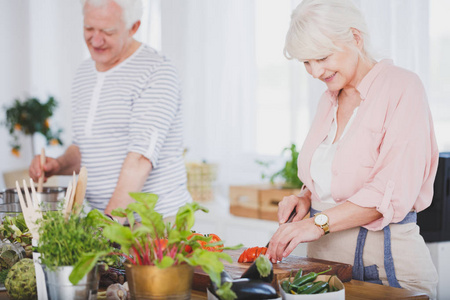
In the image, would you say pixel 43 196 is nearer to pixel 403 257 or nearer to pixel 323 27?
pixel 323 27

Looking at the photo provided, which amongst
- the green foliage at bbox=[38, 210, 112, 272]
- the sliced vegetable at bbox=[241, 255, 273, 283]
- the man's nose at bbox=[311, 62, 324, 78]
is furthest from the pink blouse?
the green foliage at bbox=[38, 210, 112, 272]

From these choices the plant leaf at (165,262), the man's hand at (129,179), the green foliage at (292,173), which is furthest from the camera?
the green foliage at (292,173)

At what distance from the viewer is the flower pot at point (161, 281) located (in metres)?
1.16

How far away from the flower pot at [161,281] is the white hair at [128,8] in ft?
4.87

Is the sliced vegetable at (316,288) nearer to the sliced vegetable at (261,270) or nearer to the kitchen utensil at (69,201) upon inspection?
the sliced vegetable at (261,270)

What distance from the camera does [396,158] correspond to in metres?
1.79

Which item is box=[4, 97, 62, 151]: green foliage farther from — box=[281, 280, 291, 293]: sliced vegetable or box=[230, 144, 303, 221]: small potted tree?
box=[281, 280, 291, 293]: sliced vegetable

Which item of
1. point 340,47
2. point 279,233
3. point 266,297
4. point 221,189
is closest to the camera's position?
point 266,297

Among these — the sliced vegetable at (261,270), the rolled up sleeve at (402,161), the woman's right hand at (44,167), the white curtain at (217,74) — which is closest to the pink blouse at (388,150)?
the rolled up sleeve at (402,161)

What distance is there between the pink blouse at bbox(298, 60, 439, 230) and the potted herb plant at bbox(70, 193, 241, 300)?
76 centimetres

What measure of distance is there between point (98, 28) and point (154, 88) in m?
0.32

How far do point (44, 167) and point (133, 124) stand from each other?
0.44m

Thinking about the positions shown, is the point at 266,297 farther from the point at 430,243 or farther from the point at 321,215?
the point at 430,243

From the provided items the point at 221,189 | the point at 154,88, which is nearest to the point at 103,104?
the point at 154,88
